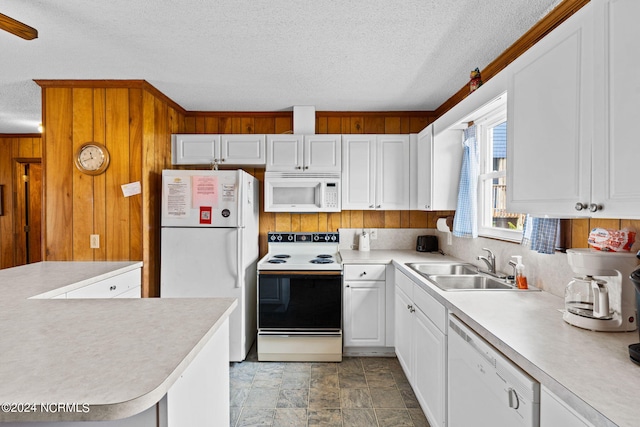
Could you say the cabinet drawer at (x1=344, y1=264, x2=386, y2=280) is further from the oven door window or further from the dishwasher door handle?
the dishwasher door handle

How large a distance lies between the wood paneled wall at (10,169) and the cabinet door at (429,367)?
557 cm

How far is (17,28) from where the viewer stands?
176cm

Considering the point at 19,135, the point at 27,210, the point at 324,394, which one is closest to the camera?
the point at 324,394

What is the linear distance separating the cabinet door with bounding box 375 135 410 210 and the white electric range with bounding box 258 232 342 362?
0.92 metres

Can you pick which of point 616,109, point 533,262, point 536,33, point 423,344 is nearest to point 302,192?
point 423,344

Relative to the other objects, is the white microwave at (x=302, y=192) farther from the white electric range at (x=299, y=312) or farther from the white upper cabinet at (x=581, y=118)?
the white upper cabinet at (x=581, y=118)

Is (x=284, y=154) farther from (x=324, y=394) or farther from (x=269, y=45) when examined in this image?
(x=324, y=394)

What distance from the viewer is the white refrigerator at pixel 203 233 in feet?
9.11

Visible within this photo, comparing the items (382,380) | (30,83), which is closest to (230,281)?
(382,380)

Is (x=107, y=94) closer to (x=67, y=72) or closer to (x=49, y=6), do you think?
(x=67, y=72)

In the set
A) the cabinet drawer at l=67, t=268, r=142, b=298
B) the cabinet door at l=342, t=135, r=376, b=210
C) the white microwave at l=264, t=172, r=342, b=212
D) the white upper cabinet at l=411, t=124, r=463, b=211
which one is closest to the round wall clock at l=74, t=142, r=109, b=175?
the cabinet drawer at l=67, t=268, r=142, b=298

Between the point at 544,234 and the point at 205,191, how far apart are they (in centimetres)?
236

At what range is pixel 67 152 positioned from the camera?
2736 mm

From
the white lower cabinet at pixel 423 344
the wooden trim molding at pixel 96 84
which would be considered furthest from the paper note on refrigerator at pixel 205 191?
the white lower cabinet at pixel 423 344
